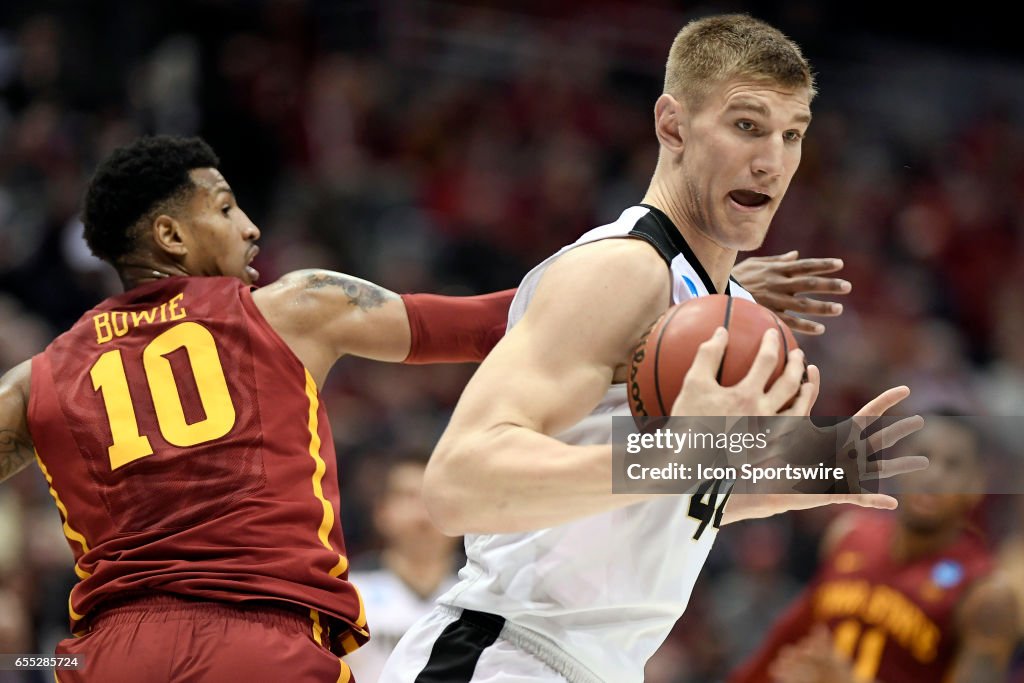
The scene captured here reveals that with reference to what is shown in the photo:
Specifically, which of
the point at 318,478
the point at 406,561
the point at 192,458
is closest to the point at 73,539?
the point at 192,458

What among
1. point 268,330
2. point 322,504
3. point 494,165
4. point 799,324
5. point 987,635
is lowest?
point 987,635

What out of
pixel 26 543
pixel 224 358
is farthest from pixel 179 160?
pixel 26 543

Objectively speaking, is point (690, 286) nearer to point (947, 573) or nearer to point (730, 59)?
point (730, 59)

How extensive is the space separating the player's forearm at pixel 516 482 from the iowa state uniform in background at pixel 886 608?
11.9ft

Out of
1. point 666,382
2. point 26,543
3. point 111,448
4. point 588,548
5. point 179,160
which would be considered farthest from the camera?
point 26,543

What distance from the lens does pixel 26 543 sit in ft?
22.9

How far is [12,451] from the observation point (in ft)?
11.9

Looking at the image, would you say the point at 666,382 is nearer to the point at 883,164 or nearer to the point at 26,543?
the point at 26,543

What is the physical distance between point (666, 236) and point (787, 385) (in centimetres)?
77

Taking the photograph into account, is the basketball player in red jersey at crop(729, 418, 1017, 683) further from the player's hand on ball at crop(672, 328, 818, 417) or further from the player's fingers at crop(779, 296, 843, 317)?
the player's hand on ball at crop(672, 328, 818, 417)

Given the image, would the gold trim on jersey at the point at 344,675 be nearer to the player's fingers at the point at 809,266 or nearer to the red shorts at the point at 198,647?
the red shorts at the point at 198,647

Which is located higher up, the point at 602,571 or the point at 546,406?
the point at 546,406

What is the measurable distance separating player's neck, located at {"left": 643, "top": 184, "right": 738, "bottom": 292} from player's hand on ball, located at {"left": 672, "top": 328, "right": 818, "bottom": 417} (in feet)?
2.64

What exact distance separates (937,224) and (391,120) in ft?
17.7
